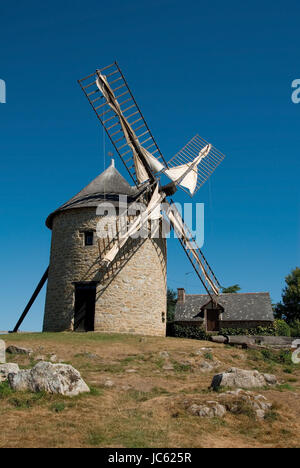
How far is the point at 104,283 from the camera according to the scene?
21.9 meters

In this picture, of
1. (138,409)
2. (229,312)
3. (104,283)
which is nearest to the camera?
(138,409)

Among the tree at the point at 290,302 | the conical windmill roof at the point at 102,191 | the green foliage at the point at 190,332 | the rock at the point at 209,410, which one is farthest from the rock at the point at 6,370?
the tree at the point at 290,302

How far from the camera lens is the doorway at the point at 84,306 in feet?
72.3

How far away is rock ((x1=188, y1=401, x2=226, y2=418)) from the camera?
9.09m

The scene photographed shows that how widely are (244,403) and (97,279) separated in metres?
13.5

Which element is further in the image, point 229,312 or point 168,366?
point 229,312

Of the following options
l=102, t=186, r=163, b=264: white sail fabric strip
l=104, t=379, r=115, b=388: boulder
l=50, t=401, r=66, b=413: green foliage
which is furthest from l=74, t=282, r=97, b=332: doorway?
l=50, t=401, r=66, b=413: green foliage

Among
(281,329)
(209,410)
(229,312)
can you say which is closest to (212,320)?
(229,312)

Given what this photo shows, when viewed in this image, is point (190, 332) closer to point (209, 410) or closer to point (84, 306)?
point (84, 306)

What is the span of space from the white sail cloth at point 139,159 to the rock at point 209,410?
16076 mm
